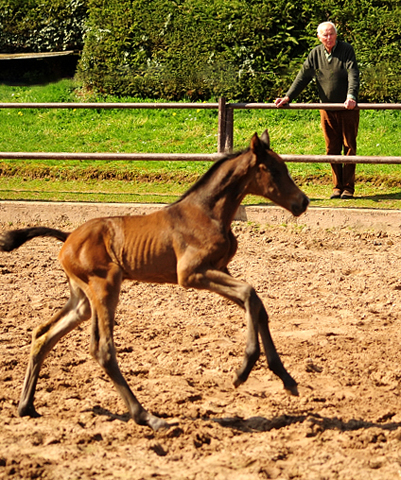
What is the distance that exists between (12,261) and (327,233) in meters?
3.50

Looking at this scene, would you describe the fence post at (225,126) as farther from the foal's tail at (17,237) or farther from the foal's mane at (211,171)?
the foal's tail at (17,237)

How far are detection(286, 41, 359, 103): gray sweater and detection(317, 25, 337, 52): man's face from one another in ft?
0.25

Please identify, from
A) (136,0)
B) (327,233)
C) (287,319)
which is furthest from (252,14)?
(287,319)

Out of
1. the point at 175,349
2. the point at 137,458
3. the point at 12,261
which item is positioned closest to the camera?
the point at 137,458

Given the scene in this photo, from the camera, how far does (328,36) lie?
885 centimetres

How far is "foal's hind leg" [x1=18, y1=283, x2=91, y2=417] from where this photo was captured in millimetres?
4340

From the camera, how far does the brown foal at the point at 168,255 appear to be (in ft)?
13.6

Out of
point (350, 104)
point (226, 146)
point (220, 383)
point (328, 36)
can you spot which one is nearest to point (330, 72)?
point (328, 36)

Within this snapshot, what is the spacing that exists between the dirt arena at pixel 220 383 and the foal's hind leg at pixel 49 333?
0.60ft

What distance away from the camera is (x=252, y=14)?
41.6ft

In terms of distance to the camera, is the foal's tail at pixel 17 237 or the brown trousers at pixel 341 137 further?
the brown trousers at pixel 341 137

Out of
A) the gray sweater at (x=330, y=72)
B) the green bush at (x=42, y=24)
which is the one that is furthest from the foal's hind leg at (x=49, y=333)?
the green bush at (x=42, y=24)

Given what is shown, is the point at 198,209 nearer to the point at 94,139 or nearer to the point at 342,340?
the point at 342,340

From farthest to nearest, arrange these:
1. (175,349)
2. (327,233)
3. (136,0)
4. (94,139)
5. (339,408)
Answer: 1. (136,0)
2. (94,139)
3. (327,233)
4. (175,349)
5. (339,408)
